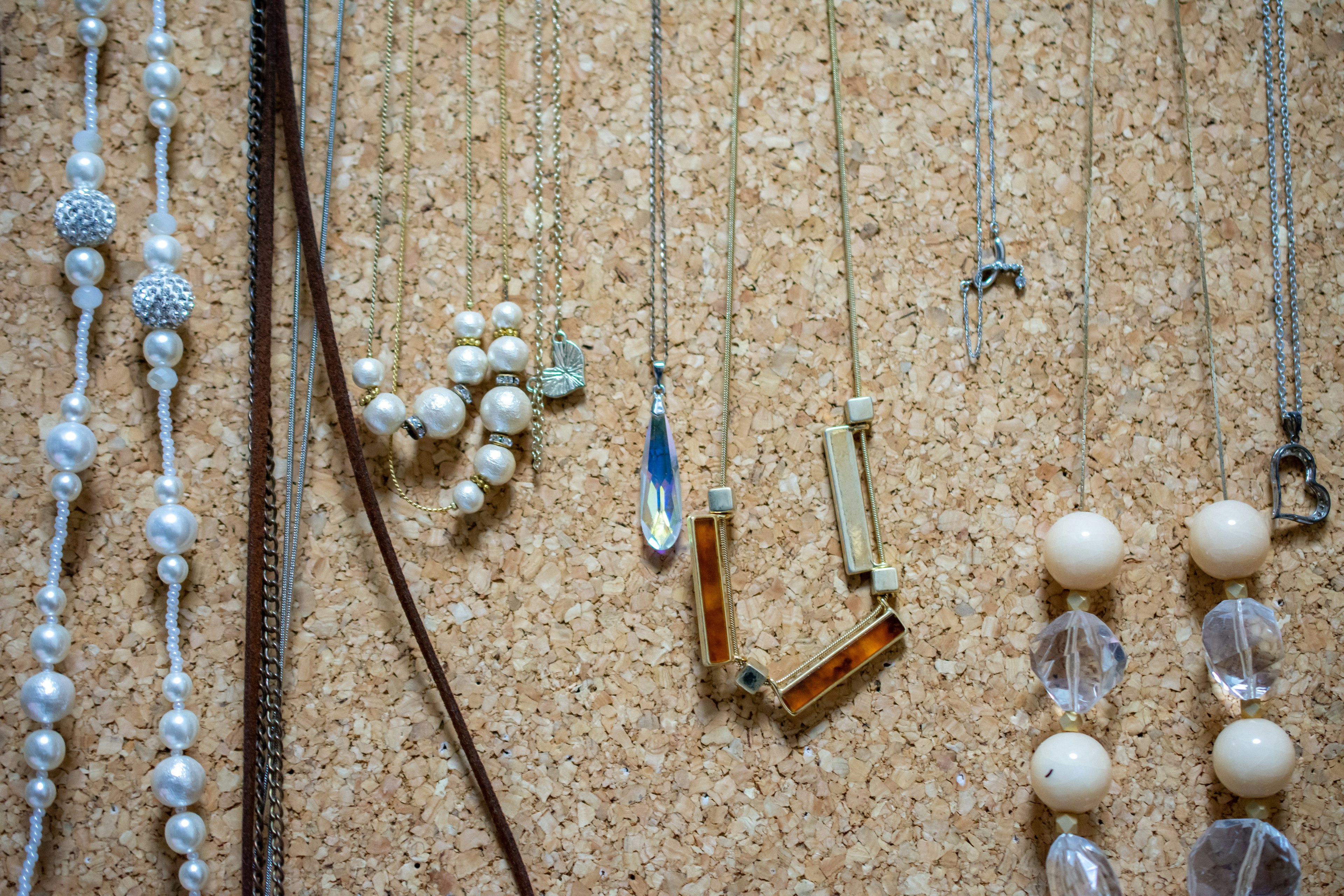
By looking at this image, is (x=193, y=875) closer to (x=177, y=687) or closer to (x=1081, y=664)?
(x=177, y=687)

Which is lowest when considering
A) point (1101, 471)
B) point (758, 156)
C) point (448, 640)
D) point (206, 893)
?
point (206, 893)

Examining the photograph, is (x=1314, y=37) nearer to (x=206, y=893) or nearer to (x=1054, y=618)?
(x=1054, y=618)

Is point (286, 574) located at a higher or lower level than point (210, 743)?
higher

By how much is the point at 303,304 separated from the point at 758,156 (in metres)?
0.48

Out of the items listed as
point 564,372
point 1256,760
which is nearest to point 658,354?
point 564,372

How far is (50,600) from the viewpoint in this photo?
33.2 inches

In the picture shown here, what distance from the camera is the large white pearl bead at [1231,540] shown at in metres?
0.86

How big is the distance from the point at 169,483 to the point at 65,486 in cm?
9

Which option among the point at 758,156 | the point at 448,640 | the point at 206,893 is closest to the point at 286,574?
the point at 448,640

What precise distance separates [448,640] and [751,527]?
316mm

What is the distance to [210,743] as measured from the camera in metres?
0.88

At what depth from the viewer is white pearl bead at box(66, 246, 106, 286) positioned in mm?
870

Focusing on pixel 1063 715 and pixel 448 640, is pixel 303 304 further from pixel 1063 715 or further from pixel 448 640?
pixel 1063 715

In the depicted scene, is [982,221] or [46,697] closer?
[46,697]
